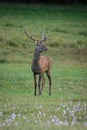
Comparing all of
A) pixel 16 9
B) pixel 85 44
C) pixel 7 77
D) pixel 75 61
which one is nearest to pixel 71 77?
pixel 7 77

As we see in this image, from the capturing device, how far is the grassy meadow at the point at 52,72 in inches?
443

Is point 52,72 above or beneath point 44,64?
beneath

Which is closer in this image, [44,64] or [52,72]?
[44,64]

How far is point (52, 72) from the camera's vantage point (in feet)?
83.2

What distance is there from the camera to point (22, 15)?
1646 inches

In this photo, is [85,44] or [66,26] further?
[66,26]

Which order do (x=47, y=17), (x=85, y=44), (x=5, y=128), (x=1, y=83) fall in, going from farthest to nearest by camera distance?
1. (x=47, y=17)
2. (x=85, y=44)
3. (x=1, y=83)
4. (x=5, y=128)

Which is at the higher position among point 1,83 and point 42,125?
point 42,125

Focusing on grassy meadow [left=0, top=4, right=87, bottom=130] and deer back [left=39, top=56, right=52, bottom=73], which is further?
deer back [left=39, top=56, right=52, bottom=73]

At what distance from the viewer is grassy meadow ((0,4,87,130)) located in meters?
11.2

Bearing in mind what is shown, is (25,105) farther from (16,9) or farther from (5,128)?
(16,9)

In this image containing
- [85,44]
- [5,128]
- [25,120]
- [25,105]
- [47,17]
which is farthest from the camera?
[47,17]

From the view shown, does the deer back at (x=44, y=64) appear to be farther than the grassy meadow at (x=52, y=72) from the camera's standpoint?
Yes

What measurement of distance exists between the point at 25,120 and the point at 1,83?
11.2m
